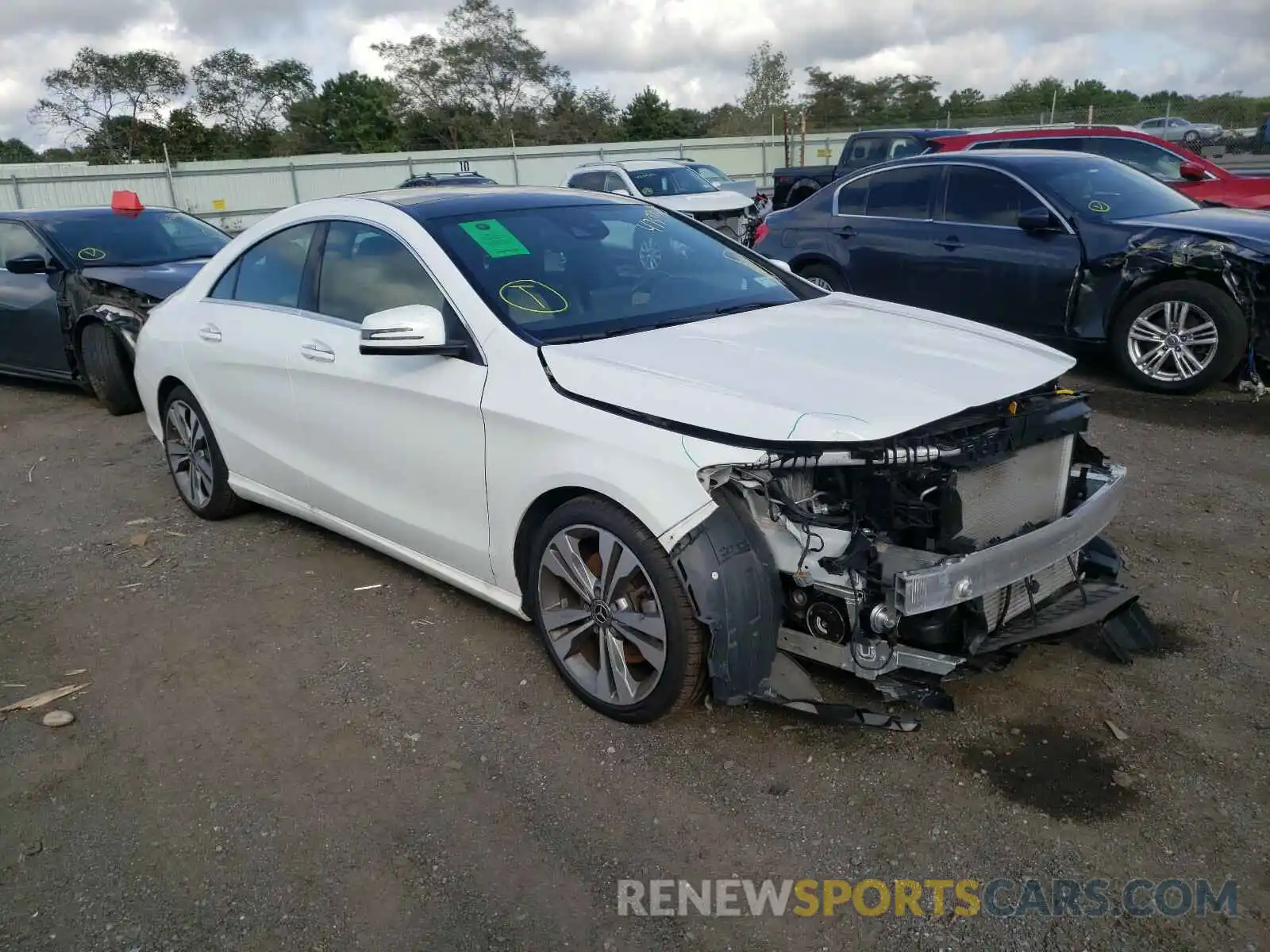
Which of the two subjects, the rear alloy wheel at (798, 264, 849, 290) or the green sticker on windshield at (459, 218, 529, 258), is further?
the rear alloy wheel at (798, 264, 849, 290)

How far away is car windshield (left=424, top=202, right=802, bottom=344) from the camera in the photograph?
144 inches

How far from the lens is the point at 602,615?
330 centimetres

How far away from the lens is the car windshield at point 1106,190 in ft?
24.2

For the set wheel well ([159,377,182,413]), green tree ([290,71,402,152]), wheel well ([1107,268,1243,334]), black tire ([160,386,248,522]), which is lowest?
black tire ([160,386,248,522])

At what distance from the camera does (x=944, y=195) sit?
26.7 ft

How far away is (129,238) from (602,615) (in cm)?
719

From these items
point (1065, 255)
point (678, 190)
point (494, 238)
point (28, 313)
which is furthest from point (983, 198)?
point (678, 190)

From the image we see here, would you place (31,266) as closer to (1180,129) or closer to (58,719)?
(58,719)

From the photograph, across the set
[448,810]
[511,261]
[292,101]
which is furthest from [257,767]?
[292,101]

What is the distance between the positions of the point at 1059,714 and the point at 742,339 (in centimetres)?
165

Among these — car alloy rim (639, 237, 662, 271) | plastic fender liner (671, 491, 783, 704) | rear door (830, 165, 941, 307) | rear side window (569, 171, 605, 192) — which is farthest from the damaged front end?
rear side window (569, 171, 605, 192)

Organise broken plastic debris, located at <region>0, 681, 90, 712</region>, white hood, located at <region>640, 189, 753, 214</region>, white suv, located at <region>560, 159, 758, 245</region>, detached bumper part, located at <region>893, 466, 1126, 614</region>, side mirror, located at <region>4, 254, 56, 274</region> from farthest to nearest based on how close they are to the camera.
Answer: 1. white suv, located at <region>560, 159, 758, 245</region>
2. white hood, located at <region>640, 189, 753, 214</region>
3. side mirror, located at <region>4, 254, 56, 274</region>
4. broken plastic debris, located at <region>0, 681, 90, 712</region>
5. detached bumper part, located at <region>893, 466, 1126, 614</region>

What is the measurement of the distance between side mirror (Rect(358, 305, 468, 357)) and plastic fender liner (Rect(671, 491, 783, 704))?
1.20 meters

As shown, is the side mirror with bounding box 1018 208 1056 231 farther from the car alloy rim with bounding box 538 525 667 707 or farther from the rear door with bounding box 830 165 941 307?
the car alloy rim with bounding box 538 525 667 707
